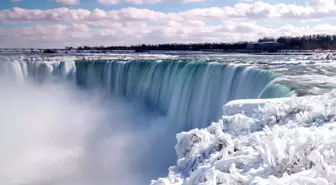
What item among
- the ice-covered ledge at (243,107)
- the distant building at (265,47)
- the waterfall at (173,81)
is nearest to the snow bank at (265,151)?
the ice-covered ledge at (243,107)

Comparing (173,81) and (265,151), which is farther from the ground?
(265,151)

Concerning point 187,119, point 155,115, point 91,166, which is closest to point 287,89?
point 187,119

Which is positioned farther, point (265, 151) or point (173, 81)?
point (173, 81)

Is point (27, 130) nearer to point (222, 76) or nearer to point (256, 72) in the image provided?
point (222, 76)

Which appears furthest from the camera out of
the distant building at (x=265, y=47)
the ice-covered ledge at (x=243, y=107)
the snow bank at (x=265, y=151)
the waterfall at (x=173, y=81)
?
the distant building at (x=265, y=47)

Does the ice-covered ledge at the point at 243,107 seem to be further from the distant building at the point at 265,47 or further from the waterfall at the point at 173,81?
the distant building at the point at 265,47

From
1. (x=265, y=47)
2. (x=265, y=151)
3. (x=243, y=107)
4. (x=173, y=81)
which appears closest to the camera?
(x=265, y=151)

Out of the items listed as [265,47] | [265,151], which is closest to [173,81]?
[265,151]

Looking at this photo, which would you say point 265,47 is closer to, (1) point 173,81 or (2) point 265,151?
(1) point 173,81

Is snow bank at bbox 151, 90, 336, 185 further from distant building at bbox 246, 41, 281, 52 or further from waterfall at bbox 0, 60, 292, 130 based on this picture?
distant building at bbox 246, 41, 281, 52
